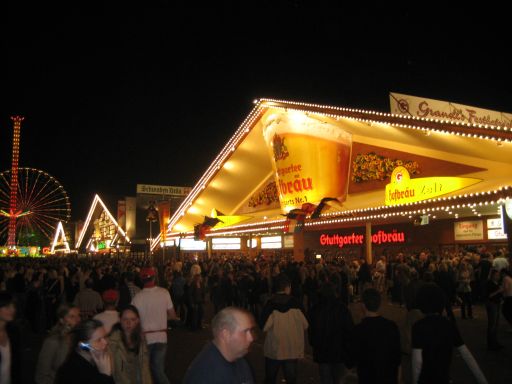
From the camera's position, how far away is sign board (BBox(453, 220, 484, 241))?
65.6ft

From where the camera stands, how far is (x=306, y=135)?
1683cm

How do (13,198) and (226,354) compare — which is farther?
(13,198)

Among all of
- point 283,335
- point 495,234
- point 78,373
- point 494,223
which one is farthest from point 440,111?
point 78,373

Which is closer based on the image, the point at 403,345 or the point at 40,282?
the point at 403,345

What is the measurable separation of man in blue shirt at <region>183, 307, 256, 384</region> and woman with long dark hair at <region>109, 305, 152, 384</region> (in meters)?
1.50

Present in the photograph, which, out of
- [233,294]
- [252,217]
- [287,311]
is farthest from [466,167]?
[252,217]

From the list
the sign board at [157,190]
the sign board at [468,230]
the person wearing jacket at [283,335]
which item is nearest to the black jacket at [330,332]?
the person wearing jacket at [283,335]

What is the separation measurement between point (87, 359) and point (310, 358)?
6.24 metres

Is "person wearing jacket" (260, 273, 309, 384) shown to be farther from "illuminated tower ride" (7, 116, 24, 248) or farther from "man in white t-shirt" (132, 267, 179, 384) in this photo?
"illuminated tower ride" (7, 116, 24, 248)

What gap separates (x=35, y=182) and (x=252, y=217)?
1804 inches

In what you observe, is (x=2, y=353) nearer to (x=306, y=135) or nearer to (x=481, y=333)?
(x=481, y=333)

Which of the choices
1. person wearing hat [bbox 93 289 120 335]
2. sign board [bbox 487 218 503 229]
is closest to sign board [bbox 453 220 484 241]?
sign board [bbox 487 218 503 229]

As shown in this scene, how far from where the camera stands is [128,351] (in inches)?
171

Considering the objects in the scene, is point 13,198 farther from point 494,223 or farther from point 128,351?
point 128,351
